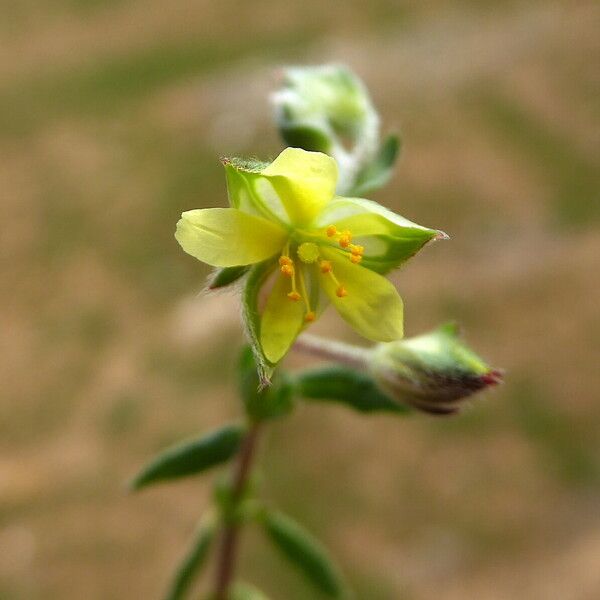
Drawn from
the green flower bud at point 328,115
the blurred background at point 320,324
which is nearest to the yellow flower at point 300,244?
the green flower bud at point 328,115

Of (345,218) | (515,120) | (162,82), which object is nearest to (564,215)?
(515,120)

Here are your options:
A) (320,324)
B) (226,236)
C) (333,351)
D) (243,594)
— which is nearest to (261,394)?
(333,351)

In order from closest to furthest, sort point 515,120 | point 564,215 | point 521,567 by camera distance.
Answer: point 521,567, point 564,215, point 515,120

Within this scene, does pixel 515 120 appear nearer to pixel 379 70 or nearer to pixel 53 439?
pixel 379 70

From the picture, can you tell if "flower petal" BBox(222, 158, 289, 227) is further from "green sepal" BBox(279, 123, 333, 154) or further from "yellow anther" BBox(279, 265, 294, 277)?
"green sepal" BBox(279, 123, 333, 154)

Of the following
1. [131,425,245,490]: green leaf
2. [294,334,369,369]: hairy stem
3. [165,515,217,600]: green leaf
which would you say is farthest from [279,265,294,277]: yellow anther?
[165,515,217,600]: green leaf
